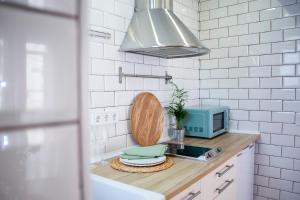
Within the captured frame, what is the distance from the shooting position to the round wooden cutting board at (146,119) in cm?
168

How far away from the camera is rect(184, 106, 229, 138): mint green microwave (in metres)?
2.04

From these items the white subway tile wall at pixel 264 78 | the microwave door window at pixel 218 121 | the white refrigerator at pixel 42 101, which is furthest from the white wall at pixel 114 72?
the white refrigerator at pixel 42 101

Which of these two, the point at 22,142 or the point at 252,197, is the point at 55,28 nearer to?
the point at 22,142

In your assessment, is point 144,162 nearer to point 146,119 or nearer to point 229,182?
point 146,119

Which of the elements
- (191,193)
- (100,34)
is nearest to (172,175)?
(191,193)

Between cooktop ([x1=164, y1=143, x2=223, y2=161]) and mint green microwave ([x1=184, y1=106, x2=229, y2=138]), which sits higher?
mint green microwave ([x1=184, y1=106, x2=229, y2=138])

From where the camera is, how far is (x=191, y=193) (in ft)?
3.86

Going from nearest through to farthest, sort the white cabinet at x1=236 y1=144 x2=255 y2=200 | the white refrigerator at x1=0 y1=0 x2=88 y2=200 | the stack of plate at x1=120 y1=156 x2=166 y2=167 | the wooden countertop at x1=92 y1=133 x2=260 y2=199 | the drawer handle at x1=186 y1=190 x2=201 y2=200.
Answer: the white refrigerator at x1=0 y1=0 x2=88 y2=200 < the wooden countertop at x1=92 y1=133 x2=260 y2=199 < the drawer handle at x1=186 y1=190 x2=201 y2=200 < the stack of plate at x1=120 y1=156 x2=166 y2=167 < the white cabinet at x1=236 y1=144 x2=255 y2=200

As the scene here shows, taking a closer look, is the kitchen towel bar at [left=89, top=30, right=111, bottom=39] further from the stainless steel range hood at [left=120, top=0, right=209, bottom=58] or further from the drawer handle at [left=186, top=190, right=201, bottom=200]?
the drawer handle at [left=186, top=190, right=201, bottom=200]

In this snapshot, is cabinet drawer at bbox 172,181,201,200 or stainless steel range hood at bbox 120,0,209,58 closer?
cabinet drawer at bbox 172,181,201,200

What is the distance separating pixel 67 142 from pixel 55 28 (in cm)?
18

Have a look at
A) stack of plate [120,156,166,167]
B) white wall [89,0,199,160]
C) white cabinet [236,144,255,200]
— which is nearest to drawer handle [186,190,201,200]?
stack of plate [120,156,166,167]

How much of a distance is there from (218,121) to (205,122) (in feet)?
0.65

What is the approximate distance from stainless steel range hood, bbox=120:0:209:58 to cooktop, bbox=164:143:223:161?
2.15 feet
